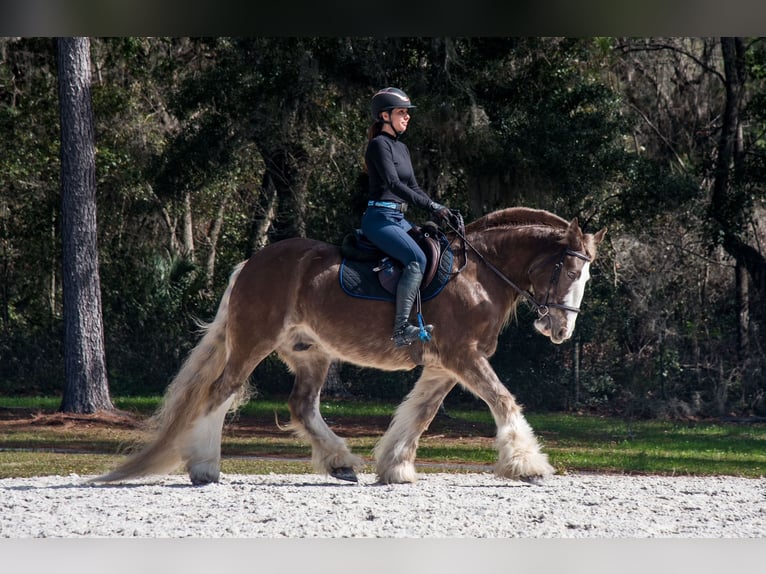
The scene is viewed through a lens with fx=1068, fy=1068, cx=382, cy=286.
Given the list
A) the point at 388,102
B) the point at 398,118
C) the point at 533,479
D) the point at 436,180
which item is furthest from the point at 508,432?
the point at 436,180

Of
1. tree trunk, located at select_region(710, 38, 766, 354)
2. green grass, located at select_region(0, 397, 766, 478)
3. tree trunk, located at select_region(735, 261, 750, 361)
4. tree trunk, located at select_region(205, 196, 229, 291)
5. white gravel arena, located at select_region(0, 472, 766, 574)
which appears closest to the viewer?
white gravel arena, located at select_region(0, 472, 766, 574)

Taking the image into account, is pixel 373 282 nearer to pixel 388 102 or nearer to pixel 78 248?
pixel 388 102

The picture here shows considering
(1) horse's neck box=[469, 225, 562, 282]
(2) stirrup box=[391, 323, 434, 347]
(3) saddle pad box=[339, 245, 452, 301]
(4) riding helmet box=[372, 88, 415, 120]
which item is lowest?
(2) stirrup box=[391, 323, 434, 347]

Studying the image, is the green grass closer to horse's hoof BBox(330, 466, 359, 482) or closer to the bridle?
horse's hoof BBox(330, 466, 359, 482)

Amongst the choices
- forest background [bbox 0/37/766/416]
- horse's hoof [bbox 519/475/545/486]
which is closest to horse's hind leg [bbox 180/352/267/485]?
horse's hoof [bbox 519/475/545/486]

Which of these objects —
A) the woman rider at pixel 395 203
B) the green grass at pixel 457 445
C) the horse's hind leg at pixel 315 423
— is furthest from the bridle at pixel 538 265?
the green grass at pixel 457 445

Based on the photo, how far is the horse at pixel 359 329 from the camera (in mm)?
7828

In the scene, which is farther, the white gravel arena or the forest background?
the forest background

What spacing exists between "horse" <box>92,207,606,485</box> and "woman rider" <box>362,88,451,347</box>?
24cm

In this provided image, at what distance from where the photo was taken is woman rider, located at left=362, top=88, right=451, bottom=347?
25.3ft

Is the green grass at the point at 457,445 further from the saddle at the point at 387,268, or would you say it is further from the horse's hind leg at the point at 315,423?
the saddle at the point at 387,268

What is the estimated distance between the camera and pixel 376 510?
22.3ft

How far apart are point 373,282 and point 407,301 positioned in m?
0.37

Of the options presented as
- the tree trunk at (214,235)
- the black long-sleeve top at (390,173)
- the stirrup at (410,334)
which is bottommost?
the stirrup at (410,334)
